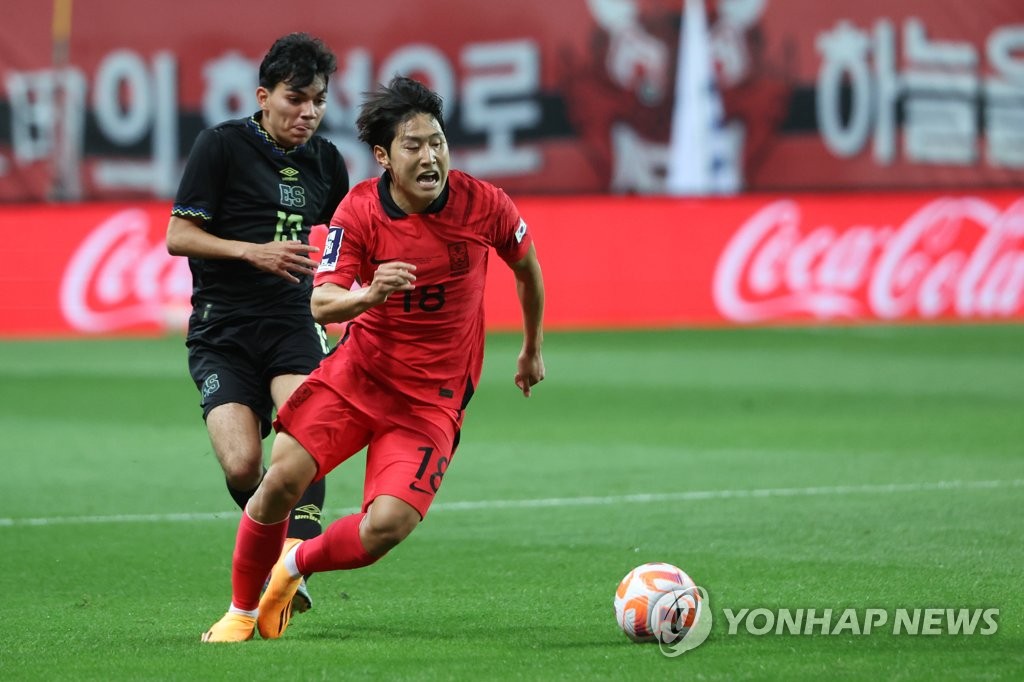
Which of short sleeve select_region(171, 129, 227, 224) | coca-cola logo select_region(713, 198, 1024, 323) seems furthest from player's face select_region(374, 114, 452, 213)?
coca-cola logo select_region(713, 198, 1024, 323)

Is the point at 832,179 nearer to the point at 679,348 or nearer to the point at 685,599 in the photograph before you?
the point at 679,348

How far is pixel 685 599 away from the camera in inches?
219

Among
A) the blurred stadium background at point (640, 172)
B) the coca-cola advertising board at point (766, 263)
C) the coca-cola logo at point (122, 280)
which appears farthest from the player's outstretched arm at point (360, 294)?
the coca-cola advertising board at point (766, 263)

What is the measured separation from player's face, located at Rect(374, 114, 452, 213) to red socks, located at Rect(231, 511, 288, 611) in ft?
4.10

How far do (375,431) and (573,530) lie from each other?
244cm

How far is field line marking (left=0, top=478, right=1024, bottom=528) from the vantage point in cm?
860

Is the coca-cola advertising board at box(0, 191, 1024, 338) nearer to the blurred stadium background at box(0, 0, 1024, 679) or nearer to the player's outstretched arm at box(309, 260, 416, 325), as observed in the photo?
the blurred stadium background at box(0, 0, 1024, 679)

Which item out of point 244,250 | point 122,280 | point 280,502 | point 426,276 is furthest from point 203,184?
point 122,280

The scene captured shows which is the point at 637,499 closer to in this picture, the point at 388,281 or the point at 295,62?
the point at 295,62

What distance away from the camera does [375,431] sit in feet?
19.1

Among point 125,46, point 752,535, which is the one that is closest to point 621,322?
point 125,46

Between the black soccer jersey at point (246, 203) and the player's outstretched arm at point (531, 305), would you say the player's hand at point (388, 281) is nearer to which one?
the player's outstretched arm at point (531, 305)

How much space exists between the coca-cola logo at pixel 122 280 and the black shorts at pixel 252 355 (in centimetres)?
1256

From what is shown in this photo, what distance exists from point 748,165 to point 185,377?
8.98 metres
